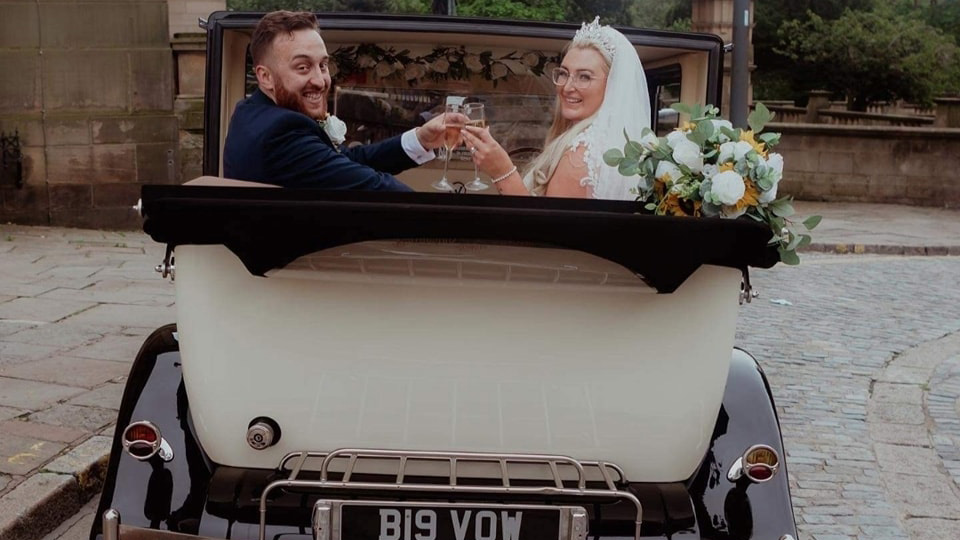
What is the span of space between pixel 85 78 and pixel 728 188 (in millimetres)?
11467

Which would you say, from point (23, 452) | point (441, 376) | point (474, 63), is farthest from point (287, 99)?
point (23, 452)

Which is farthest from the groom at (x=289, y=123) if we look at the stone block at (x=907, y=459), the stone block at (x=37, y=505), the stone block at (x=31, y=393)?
the stone block at (x=907, y=459)

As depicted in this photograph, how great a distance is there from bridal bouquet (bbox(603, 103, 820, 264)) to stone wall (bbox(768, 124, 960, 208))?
16402 millimetres

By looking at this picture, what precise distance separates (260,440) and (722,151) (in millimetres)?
1476

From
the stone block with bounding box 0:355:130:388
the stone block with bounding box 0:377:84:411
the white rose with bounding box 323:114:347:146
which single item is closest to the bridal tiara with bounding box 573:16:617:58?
the white rose with bounding box 323:114:347:146

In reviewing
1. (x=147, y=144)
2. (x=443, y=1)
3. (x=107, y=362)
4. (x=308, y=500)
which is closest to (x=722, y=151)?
(x=308, y=500)

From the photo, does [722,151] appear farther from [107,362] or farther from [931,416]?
[107,362]

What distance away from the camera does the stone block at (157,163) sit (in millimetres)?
13109

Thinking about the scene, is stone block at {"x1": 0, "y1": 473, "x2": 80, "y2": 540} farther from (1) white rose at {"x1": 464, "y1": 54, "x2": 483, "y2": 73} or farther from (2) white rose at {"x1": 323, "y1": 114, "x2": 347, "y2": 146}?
(1) white rose at {"x1": 464, "y1": 54, "x2": 483, "y2": 73}

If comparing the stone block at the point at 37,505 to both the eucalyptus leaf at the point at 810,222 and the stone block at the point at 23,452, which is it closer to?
the stone block at the point at 23,452

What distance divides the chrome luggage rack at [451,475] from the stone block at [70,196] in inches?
427

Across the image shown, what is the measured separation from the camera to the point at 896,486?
536 cm

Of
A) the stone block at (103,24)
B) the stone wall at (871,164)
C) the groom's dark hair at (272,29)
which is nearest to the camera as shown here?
the groom's dark hair at (272,29)

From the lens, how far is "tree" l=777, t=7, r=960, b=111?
2438cm
